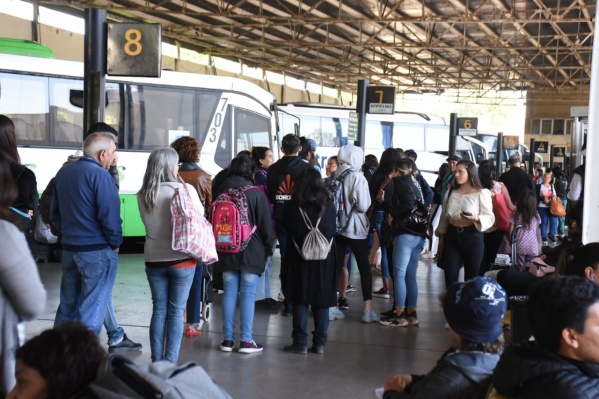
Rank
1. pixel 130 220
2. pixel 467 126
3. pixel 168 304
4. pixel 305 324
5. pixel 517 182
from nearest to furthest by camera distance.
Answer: pixel 168 304 < pixel 305 324 < pixel 517 182 < pixel 130 220 < pixel 467 126

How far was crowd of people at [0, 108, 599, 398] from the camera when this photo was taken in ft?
9.37

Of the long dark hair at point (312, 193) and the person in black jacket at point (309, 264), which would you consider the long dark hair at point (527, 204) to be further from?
the long dark hair at point (312, 193)

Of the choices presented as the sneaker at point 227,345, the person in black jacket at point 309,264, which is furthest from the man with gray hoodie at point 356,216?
the sneaker at point 227,345

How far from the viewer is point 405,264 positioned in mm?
8922

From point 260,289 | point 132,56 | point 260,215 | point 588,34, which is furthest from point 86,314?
point 588,34

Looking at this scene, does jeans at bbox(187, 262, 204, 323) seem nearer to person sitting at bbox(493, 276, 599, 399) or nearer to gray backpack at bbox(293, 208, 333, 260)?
gray backpack at bbox(293, 208, 333, 260)

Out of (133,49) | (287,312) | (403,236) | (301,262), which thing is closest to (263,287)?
(287,312)

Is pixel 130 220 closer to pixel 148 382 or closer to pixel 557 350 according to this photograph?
pixel 557 350

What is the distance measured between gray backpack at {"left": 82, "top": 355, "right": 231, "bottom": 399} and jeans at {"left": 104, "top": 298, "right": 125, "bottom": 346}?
5073mm

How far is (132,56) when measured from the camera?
8164 millimetres

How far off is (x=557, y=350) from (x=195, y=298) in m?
5.72

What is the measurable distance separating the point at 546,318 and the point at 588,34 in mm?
32093

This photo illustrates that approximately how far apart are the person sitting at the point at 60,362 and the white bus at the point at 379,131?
25.6m

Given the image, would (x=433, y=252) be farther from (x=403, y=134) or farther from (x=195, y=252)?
(x=403, y=134)
